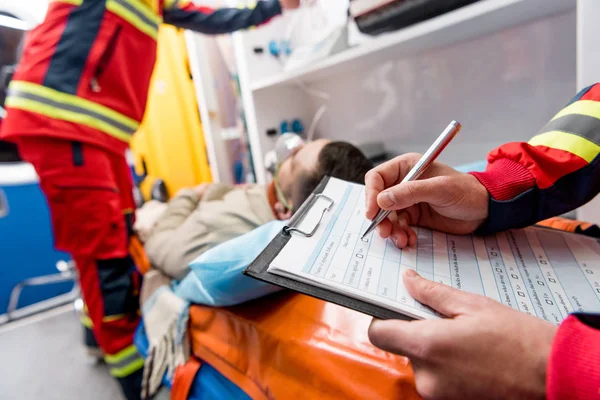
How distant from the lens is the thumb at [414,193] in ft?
1.07

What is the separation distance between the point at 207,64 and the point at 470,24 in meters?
1.19

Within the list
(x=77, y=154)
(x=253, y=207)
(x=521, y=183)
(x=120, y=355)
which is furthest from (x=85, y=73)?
(x=521, y=183)

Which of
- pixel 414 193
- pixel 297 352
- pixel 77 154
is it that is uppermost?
pixel 77 154

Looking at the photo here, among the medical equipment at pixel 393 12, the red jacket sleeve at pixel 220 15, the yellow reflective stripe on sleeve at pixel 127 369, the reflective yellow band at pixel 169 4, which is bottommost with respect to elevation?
the yellow reflective stripe on sleeve at pixel 127 369

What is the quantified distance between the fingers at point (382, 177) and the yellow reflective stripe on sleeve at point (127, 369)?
91 cm

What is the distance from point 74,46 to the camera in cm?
81

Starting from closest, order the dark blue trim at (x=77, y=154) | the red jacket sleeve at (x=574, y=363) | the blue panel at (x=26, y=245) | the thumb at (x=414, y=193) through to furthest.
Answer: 1. the red jacket sleeve at (x=574, y=363)
2. the thumb at (x=414, y=193)
3. the dark blue trim at (x=77, y=154)
4. the blue panel at (x=26, y=245)

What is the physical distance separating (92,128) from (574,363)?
1.03 m

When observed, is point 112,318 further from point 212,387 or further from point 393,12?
point 393,12

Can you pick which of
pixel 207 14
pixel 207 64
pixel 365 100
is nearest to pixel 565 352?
pixel 365 100

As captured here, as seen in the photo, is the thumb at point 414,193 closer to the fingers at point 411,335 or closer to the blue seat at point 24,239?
the fingers at point 411,335

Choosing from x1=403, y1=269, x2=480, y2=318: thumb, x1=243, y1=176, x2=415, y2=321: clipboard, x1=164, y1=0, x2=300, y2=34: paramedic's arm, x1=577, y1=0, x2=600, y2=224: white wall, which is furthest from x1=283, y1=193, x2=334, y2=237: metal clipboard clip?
x1=164, y1=0, x2=300, y2=34: paramedic's arm

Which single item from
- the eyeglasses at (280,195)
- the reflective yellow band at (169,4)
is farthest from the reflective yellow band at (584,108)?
the reflective yellow band at (169,4)

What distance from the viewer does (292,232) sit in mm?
352
